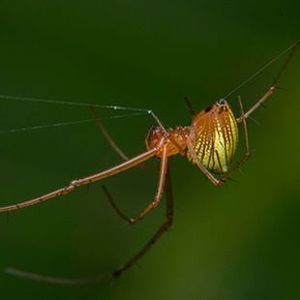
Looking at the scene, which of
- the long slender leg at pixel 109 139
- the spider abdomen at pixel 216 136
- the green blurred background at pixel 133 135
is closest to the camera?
the spider abdomen at pixel 216 136

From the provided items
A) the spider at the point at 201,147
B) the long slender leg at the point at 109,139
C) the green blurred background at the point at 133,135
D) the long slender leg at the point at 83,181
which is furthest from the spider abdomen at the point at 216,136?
the green blurred background at the point at 133,135

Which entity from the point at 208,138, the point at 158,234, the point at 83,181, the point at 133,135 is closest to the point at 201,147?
Answer: the point at 208,138

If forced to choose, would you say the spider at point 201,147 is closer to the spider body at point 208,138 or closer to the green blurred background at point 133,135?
the spider body at point 208,138

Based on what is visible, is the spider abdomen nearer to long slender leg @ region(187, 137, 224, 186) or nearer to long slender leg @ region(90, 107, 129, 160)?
long slender leg @ region(187, 137, 224, 186)

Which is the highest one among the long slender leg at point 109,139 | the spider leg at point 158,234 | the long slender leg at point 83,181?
the long slender leg at point 109,139

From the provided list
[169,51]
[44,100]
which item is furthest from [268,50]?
[44,100]

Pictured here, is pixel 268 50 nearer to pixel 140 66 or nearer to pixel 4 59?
pixel 140 66

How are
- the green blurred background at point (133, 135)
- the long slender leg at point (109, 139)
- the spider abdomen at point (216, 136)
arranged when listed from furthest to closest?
1. the green blurred background at point (133, 135)
2. the long slender leg at point (109, 139)
3. the spider abdomen at point (216, 136)
